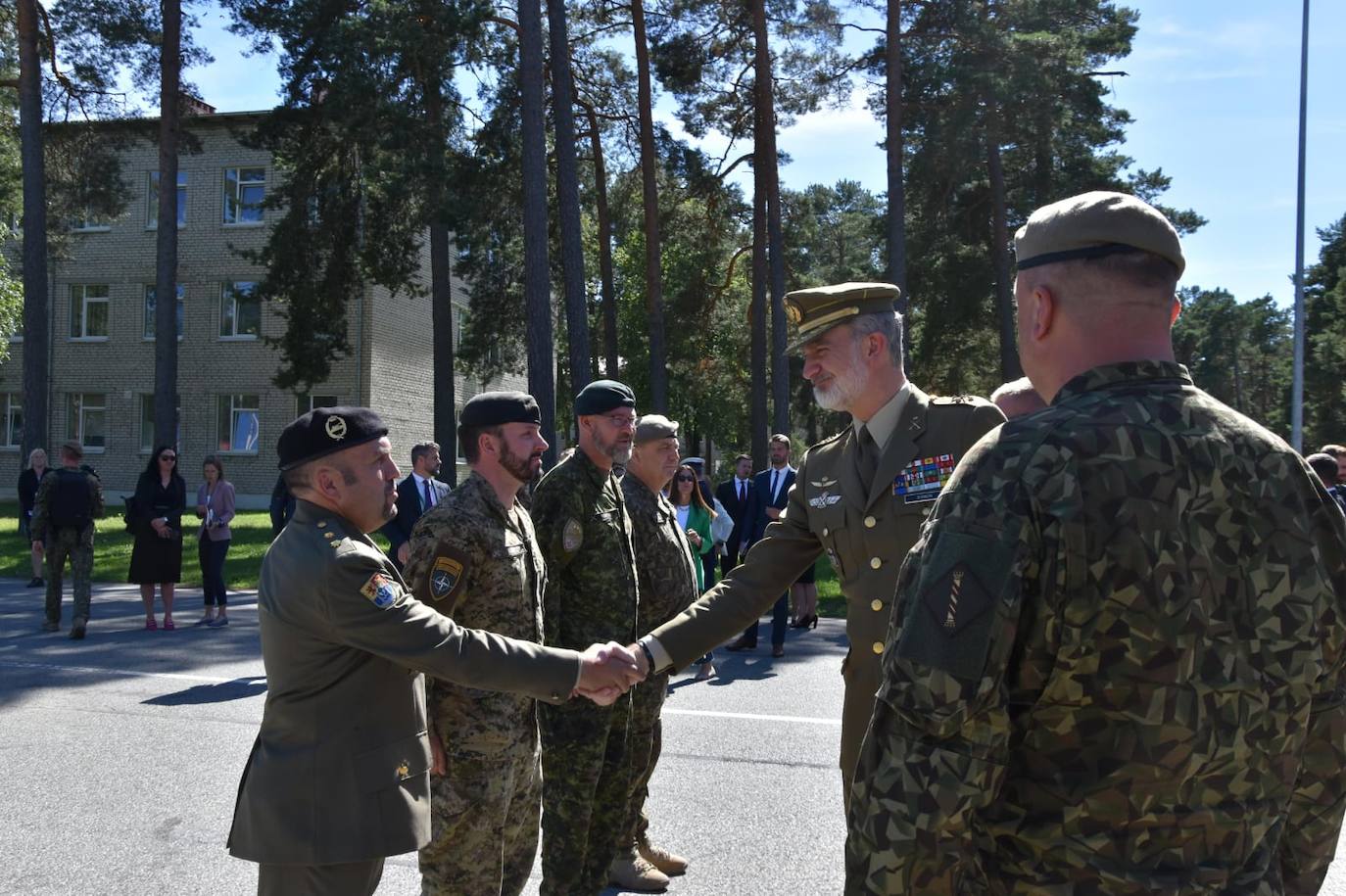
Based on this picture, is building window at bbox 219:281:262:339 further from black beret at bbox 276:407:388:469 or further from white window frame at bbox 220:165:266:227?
black beret at bbox 276:407:388:469

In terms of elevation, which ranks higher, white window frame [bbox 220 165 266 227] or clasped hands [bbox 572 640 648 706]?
white window frame [bbox 220 165 266 227]

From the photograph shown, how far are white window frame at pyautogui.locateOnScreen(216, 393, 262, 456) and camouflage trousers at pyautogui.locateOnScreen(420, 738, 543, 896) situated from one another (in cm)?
3761

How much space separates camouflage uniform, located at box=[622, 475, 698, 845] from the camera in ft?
16.5

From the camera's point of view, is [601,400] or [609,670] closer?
[609,670]

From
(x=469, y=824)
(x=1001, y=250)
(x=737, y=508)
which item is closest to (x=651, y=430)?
(x=469, y=824)

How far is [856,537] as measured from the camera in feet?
10.7

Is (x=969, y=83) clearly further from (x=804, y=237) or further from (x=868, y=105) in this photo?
(x=804, y=237)

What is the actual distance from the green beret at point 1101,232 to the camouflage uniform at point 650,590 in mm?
3450

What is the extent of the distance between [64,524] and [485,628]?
10507mm

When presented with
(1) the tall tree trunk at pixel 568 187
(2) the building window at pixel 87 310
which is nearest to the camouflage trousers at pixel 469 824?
(1) the tall tree trunk at pixel 568 187

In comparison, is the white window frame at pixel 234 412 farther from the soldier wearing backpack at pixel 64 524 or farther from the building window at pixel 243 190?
the soldier wearing backpack at pixel 64 524

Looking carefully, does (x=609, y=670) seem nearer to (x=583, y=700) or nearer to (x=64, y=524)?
(x=583, y=700)

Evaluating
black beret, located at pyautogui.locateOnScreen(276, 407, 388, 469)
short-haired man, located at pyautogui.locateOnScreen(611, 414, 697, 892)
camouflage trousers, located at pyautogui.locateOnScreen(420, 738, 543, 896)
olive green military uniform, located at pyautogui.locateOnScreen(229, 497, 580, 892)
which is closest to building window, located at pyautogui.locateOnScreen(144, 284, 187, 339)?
short-haired man, located at pyautogui.locateOnScreen(611, 414, 697, 892)

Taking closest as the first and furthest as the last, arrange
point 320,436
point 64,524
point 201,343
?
point 320,436
point 64,524
point 201,343
